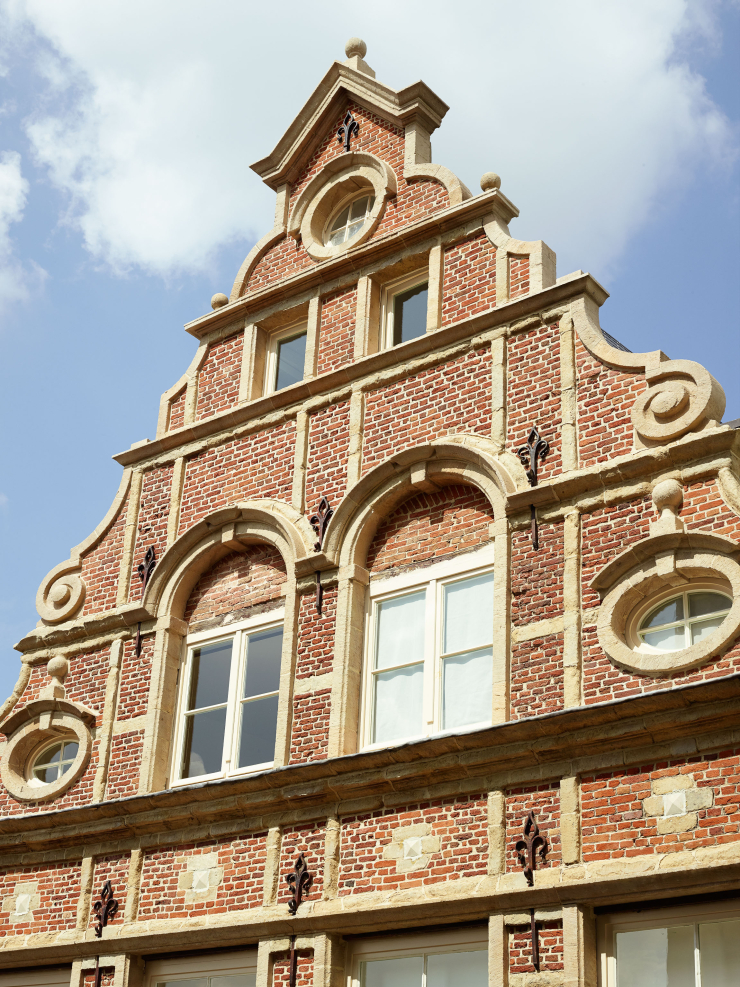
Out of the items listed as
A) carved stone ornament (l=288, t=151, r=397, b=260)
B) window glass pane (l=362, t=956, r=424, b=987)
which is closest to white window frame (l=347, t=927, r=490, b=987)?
window glass pane (l=362, t=956, r=424, b=987)

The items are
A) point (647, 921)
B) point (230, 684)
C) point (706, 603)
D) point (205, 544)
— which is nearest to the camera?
point (647, 921)

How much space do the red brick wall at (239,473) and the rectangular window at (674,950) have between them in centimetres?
599

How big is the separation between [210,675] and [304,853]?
279 cm

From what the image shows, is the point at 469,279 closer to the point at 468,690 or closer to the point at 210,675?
the point at 468,690

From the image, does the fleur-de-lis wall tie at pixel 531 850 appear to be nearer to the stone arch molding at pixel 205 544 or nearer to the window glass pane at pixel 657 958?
the window glass pane at pixel 657 958

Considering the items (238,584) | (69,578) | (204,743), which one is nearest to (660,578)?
(238,584)

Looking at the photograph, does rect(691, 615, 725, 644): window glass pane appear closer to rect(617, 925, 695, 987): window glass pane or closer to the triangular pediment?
rect(617, 925, 695, 987): window glass pane

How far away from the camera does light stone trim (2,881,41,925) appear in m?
13.4

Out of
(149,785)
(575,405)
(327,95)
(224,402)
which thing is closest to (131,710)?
(149,785)

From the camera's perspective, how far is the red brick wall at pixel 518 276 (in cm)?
1316

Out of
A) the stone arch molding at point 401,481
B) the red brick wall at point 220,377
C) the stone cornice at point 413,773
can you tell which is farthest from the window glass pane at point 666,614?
the red brick wall at point 220,377

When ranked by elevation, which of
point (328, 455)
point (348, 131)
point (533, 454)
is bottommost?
point (533, 454)

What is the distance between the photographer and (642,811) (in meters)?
9.80

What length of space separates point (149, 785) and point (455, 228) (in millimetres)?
6684
